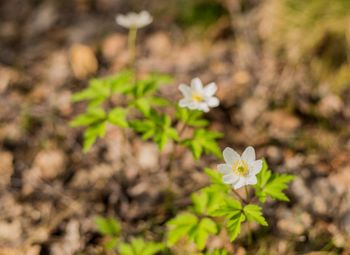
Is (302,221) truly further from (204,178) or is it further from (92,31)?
(92,31)

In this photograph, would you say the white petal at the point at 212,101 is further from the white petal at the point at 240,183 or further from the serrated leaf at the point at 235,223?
the serrated leaf at the point at 235,223

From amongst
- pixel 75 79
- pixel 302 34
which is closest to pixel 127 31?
pixel 75 79

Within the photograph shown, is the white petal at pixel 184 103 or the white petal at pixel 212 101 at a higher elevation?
the white petal at pixel 184 103

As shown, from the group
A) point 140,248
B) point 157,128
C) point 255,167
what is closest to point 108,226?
point 140,248

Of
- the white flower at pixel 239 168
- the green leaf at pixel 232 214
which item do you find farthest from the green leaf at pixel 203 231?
the white flower at pixel 239 168

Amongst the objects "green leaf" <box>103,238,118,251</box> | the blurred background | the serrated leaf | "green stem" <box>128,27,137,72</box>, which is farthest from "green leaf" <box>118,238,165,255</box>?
"green stem" <box>128,27,137,72</box>

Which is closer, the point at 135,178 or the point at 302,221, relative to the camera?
the point at 302,221

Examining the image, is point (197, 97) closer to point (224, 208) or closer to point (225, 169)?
point (225, 169)
